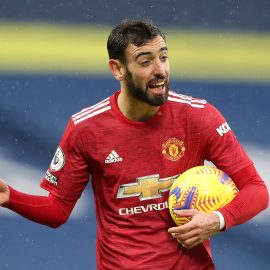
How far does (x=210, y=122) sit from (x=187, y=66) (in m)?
1.47

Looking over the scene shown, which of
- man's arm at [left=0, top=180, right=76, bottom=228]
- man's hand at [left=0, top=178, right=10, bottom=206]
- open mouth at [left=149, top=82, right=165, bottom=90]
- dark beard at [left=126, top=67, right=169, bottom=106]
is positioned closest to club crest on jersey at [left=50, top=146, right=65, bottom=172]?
man's arm at [left=0, top=180, right=76, bottom=228]

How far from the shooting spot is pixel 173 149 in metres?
4.40

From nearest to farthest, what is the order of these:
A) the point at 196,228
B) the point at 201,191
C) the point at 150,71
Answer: the point at 196,228
the point at 201,191
the point at 150,71

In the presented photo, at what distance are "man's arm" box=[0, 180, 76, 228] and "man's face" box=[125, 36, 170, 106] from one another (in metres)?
0.60

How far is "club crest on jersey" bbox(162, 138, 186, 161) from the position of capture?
439 cm

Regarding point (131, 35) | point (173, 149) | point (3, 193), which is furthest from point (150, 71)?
point (3, 193)

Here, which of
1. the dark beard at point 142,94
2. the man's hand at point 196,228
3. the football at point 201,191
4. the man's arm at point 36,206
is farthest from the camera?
the man's arm at point 36,206

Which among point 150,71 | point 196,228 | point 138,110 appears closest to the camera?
point 196,228

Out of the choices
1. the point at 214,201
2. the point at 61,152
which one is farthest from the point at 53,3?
the point at 214,201

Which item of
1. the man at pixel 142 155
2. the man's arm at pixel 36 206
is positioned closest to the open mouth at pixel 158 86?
the man at pixel 142 155

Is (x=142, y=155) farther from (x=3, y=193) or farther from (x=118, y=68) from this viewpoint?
(x=3, y=193)

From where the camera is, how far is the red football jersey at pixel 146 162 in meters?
4.38

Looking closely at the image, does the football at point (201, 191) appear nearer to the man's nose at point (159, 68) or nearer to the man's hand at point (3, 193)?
the man's nose at point (159, 68)

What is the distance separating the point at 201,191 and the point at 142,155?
35 cm
